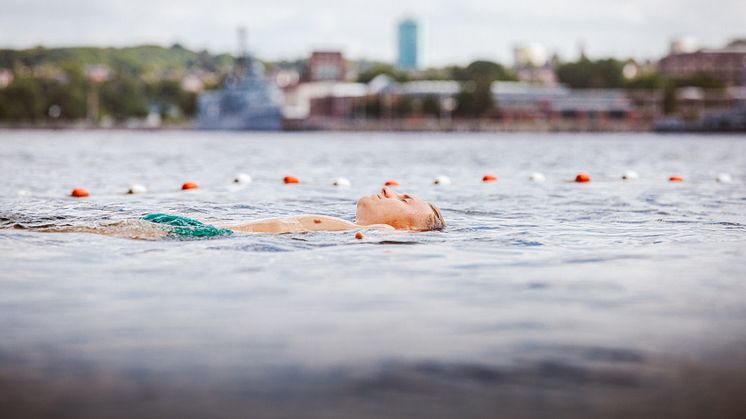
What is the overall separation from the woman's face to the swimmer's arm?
1.07 feet

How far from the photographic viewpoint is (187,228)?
1486cm

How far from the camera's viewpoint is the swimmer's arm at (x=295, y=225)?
Result: 591 inches

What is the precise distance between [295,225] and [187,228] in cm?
148

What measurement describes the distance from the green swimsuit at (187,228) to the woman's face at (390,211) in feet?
6.11

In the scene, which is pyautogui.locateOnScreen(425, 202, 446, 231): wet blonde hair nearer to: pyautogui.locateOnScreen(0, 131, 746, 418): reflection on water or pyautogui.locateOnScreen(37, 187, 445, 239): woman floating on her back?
pyautogui.locateOnScreen(37, 187, 445, 239): woman floating on her back

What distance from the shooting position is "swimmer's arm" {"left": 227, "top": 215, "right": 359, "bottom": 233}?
15023 millimetres

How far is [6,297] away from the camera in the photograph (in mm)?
9852

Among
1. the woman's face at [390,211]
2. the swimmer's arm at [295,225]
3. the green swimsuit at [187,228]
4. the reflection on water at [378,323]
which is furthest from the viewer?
the swimmer's arm at [295,225]

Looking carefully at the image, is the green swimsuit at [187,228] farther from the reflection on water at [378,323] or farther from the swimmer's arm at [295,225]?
the reflection on water at [378,323]

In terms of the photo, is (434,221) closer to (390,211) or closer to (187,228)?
(390,211)

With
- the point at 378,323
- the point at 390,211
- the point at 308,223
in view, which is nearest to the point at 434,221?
the point at 390,211

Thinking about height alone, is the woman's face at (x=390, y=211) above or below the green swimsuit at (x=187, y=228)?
above

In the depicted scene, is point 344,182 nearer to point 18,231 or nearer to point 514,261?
point 18,231

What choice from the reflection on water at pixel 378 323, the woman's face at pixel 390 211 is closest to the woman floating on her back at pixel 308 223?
the woman's face at pixel 390 211
